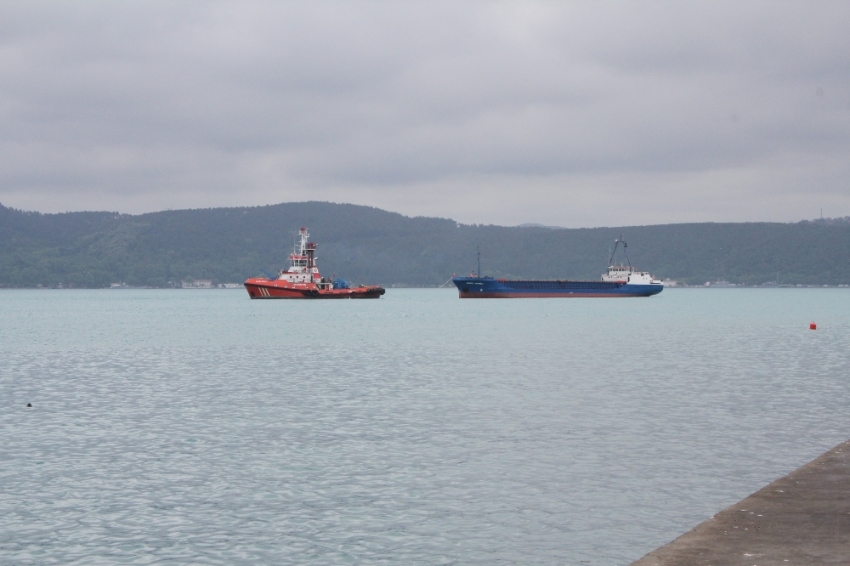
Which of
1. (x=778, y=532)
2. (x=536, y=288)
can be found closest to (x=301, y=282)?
(x=536, y=288)


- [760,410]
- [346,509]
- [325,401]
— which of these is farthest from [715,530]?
[325,401]

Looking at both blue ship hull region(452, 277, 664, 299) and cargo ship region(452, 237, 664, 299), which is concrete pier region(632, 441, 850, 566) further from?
blue ship hull region(452, 277, 664, 299)

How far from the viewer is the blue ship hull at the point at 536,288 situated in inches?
6737

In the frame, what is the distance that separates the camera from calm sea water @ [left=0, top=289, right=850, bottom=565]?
14.6m

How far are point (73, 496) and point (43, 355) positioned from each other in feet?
133

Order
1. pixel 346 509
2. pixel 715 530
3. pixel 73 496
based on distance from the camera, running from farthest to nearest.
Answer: pixel 73 496
pixel 346 509
pixel 715 530

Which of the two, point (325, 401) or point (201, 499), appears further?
point (325, 401)

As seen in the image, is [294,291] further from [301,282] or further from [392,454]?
[392,454]

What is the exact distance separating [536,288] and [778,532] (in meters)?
163

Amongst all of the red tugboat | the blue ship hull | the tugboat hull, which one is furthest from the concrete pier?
the blue ship hull

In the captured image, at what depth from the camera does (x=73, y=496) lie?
17.5m

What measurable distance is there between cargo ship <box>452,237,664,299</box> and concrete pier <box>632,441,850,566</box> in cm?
15144

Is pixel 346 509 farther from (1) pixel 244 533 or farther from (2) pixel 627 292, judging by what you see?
(2) pixel 627 292

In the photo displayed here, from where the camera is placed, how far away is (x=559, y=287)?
17088cm
